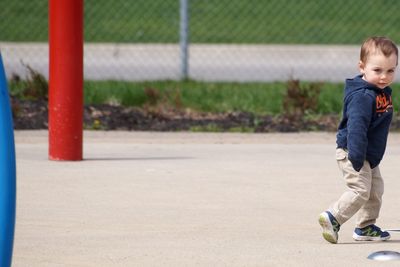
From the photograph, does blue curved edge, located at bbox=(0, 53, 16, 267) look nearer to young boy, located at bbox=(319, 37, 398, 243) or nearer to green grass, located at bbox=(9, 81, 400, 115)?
young boy, located at bbox=(319, 37, 398, 243)

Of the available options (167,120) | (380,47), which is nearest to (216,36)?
(167,120)

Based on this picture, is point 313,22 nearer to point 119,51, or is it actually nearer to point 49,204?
point 119,51

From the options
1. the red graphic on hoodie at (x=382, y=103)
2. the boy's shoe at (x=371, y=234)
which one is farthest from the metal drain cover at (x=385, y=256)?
the red graphic on hoodie at (x=382, y=103)

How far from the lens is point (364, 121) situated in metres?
5.79

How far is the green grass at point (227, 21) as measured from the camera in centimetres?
1841

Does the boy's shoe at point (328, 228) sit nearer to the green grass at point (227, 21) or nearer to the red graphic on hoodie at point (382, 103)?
the red graphic on hoodie at point (382, 103)

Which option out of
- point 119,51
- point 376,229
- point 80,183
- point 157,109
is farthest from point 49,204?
point 119,51

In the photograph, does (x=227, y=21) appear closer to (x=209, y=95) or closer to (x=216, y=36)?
(x=216, y=36)

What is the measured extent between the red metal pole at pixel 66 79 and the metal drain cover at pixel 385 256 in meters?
3.19

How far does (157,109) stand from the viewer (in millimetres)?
10617

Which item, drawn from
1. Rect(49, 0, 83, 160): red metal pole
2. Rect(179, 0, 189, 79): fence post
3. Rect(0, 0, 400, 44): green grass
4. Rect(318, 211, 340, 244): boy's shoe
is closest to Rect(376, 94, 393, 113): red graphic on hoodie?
Rect(318, 211, 340, 244): boy's shoe

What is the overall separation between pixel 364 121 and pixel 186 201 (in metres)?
1.53

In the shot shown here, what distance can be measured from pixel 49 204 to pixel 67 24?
69.1 inches

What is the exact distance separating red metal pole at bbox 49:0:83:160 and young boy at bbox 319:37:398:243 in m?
2.74
